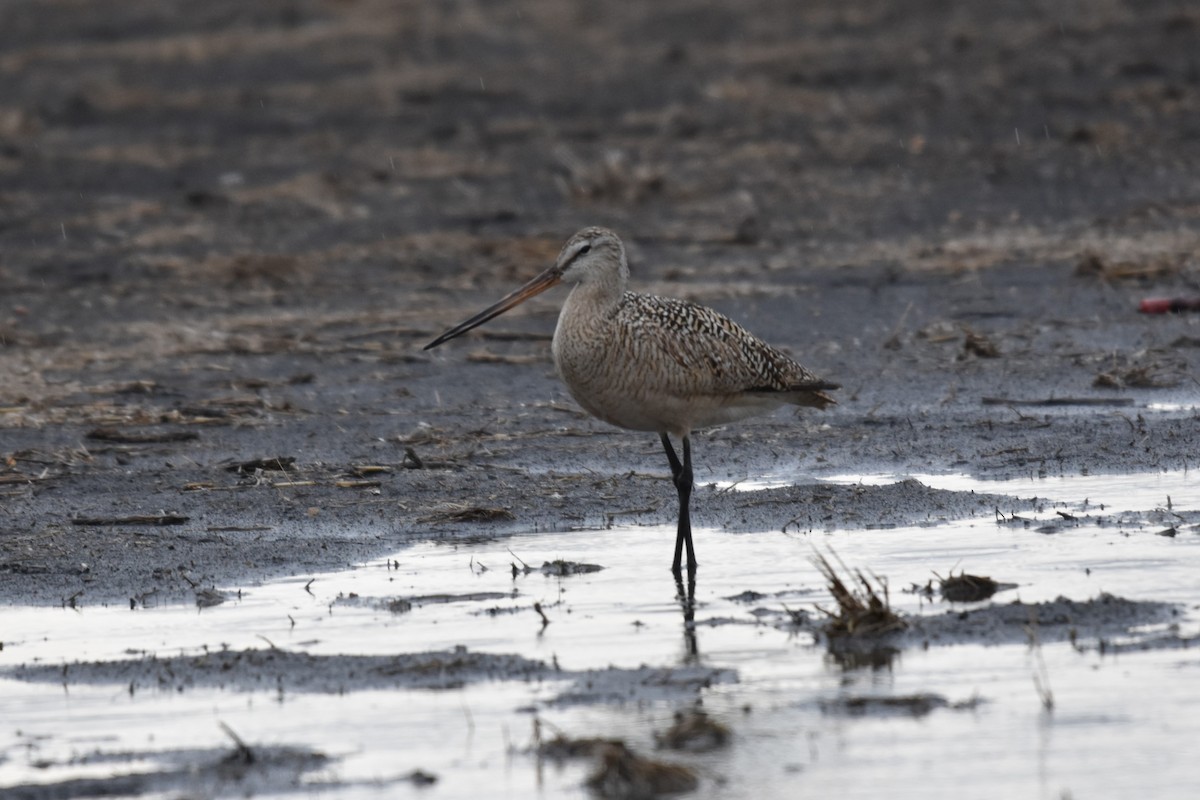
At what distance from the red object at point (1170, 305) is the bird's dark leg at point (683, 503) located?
5.19 meters

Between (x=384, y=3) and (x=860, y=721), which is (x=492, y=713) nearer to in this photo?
(x=860, y=721)

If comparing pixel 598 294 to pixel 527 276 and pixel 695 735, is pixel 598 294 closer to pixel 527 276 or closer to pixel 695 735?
pixel 695 735

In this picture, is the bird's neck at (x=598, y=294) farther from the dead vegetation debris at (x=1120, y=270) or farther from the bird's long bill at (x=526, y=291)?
the dead vegetation debris at (x=1120, y=270)

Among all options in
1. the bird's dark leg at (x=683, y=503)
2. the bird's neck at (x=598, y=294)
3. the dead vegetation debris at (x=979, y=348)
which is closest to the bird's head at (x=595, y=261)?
Answer: the bird's neck at (x=598, y=294)

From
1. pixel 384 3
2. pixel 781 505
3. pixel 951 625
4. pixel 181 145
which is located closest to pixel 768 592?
pixel 951 625

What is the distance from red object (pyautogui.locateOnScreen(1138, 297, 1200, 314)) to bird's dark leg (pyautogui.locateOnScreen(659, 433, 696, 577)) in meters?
5.19

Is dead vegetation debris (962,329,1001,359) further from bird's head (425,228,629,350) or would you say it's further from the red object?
bird's head (425,228,629,350)

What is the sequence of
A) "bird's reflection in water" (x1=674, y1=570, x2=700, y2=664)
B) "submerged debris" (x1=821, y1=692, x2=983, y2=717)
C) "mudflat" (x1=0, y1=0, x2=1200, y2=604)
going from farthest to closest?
"mudflat" (x1=0, y1=0, x2=1200, y2=604) → "bird's reflection in water" (x1=674, y1=570, x2=700, y2=664) → "submerged debris" (x1=821, y1=692, x2=983, y2=717)

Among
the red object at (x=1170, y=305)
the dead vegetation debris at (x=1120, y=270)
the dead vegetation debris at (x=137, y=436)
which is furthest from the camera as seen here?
the dead vegetation debris at (x=1120, y=270)

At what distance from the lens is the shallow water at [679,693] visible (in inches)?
209

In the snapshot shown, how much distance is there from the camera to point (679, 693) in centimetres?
594

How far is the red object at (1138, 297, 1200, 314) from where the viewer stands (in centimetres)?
1223

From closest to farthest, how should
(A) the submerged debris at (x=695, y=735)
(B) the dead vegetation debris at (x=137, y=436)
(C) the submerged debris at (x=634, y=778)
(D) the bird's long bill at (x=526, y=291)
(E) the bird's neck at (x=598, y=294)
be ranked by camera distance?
(C) the submerged debris at (x=634, y=778) → (A) the submerged debris at (x=695, y=735) → (E) the bird's neck at (x=598, y=294) → (D) the bird's long bill at (x=526, y=291) → (B) the dead vegetation debris at (x=137, y=436)

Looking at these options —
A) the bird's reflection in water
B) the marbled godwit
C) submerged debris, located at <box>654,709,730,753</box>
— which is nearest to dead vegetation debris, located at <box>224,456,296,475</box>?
the marbled godwit
